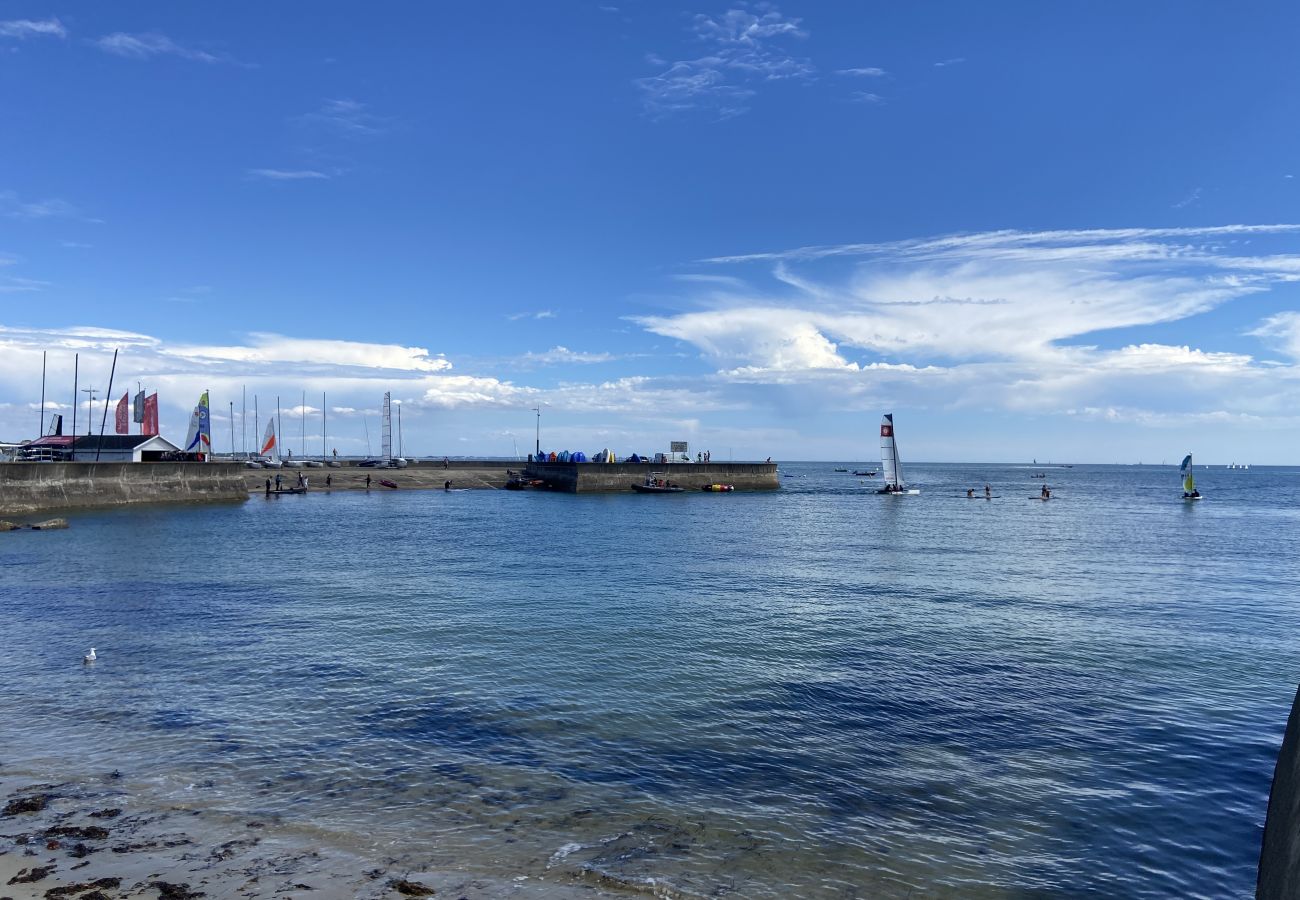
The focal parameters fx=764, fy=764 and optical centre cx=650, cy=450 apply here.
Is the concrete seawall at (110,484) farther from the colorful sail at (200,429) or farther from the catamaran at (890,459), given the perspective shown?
the catamaran at (890,459)

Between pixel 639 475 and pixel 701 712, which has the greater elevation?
pixel 639 475

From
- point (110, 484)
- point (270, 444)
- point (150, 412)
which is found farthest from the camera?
point (270, 444)

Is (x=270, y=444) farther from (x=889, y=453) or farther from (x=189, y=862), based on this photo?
(x=189, y=862)

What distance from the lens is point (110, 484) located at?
217 ft

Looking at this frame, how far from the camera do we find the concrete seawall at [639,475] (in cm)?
10175

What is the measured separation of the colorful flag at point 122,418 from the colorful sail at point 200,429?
5912 millimetres

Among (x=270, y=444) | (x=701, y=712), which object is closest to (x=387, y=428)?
(x=270, y=444)

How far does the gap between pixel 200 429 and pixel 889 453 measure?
8319 centimetres

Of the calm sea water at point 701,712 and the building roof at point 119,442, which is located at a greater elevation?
the building roof at point 119,442

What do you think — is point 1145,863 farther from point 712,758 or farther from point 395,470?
point 395,470

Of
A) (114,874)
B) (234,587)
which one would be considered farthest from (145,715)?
(234,587)

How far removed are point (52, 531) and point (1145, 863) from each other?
60.1m

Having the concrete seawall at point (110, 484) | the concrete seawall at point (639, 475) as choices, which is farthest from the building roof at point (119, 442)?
the concrete seawall at point (639, 475)

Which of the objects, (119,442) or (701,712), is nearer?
(701,712)
